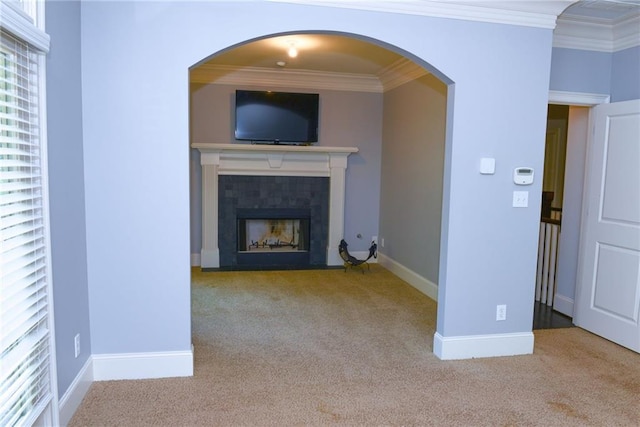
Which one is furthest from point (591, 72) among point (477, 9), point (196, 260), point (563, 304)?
point (196, 260)

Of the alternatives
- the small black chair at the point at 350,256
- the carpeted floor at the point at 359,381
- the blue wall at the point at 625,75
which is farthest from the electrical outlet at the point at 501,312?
the small black chair at the point at 350,256

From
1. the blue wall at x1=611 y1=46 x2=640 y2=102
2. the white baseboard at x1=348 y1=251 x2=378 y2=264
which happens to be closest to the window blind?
the blue wall at x1=611 y1=46 x2=640 y2=102

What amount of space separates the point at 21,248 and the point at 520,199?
306 centimetres

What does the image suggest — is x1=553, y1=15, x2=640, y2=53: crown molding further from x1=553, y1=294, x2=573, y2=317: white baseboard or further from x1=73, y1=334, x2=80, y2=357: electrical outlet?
x1=73, y1=334, x2=80, y2=357: electrical outlet

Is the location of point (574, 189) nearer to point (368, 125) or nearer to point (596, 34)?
point (596, 34)

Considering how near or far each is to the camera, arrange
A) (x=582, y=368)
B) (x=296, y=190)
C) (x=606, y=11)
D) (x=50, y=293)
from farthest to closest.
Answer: (x=296, y=190) → (x=606, y=11) → (x=582, y=368) → (x=50, y=293)

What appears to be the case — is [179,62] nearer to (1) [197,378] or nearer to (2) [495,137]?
(1) [197,378]

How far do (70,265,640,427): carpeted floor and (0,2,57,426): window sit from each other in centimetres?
58

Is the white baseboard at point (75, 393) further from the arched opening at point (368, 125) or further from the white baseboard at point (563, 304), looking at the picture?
the white baseboard at point (563, 304)

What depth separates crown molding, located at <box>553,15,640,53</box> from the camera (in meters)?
3.72

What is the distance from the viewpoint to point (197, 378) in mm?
2920

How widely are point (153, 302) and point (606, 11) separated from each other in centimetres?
391

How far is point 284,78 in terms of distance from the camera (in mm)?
6027

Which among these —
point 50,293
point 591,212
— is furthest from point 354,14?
point 591,212
